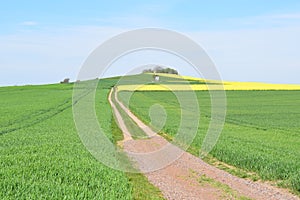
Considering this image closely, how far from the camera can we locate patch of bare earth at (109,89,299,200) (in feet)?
42.1

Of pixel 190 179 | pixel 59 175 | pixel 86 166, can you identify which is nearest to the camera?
pixel 59 175

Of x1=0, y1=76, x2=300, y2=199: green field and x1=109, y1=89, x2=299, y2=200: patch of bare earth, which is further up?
x1=0, y1=76, x2=300, y2=199: green field

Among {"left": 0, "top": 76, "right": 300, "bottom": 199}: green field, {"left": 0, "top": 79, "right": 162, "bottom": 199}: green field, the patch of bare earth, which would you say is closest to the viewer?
{"left": 0, "top": 79, "right": 162, "bottom": 199}: green field

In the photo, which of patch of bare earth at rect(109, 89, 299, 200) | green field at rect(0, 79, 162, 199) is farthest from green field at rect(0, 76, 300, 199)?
patch of bare earth at rect(109, 89, 299, 200)

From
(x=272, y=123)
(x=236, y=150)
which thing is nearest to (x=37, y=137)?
(x=236, y=150)

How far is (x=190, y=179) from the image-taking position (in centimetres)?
1473

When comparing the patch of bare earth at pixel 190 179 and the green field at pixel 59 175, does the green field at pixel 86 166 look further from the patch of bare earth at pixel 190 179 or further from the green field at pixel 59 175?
the patch of bare earth at pixel 190 179

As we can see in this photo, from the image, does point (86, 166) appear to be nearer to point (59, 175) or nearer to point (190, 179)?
point (59, 175)

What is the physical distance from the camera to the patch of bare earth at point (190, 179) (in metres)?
12.8

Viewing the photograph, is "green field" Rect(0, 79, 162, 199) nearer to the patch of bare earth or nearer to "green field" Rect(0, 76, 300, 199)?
"green field" Rect(0, 76, 300, 199)

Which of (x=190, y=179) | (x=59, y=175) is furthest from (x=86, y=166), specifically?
(x=190, y=179)

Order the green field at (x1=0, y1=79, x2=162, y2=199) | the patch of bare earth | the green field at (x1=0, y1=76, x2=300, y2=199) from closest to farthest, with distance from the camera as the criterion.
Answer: the green field at (x1=0, y1=79, x2=162, y2=199) → the green field at (x1=0, y1=76, x2=300, y2=199) → the patch of bare earth

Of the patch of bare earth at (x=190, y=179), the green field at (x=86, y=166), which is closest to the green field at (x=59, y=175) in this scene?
the green field at (x=86, y=166)

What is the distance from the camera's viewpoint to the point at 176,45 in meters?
12.9
